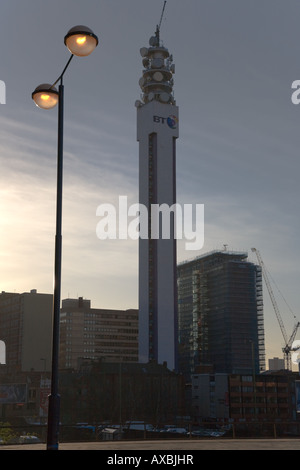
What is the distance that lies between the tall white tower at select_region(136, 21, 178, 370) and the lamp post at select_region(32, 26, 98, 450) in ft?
468

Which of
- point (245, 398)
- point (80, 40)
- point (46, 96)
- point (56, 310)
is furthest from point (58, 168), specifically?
point (245, 398)

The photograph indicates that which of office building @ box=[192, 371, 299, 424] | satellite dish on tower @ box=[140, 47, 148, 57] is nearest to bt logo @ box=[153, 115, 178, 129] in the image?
satellite dish on tower @ box=[140, 47, 148, 57]

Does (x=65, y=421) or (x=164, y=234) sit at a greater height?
(x=164, y=234)

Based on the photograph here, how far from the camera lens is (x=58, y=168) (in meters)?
16.8

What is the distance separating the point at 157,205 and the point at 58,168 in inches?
5909

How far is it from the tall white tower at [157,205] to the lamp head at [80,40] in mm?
144170

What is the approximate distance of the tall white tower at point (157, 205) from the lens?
519ft

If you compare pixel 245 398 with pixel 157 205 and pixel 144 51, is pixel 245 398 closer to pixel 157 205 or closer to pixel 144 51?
pixel 157 205

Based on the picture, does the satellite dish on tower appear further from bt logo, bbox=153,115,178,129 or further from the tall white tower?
bt logo, bbox=153,115,178,129
